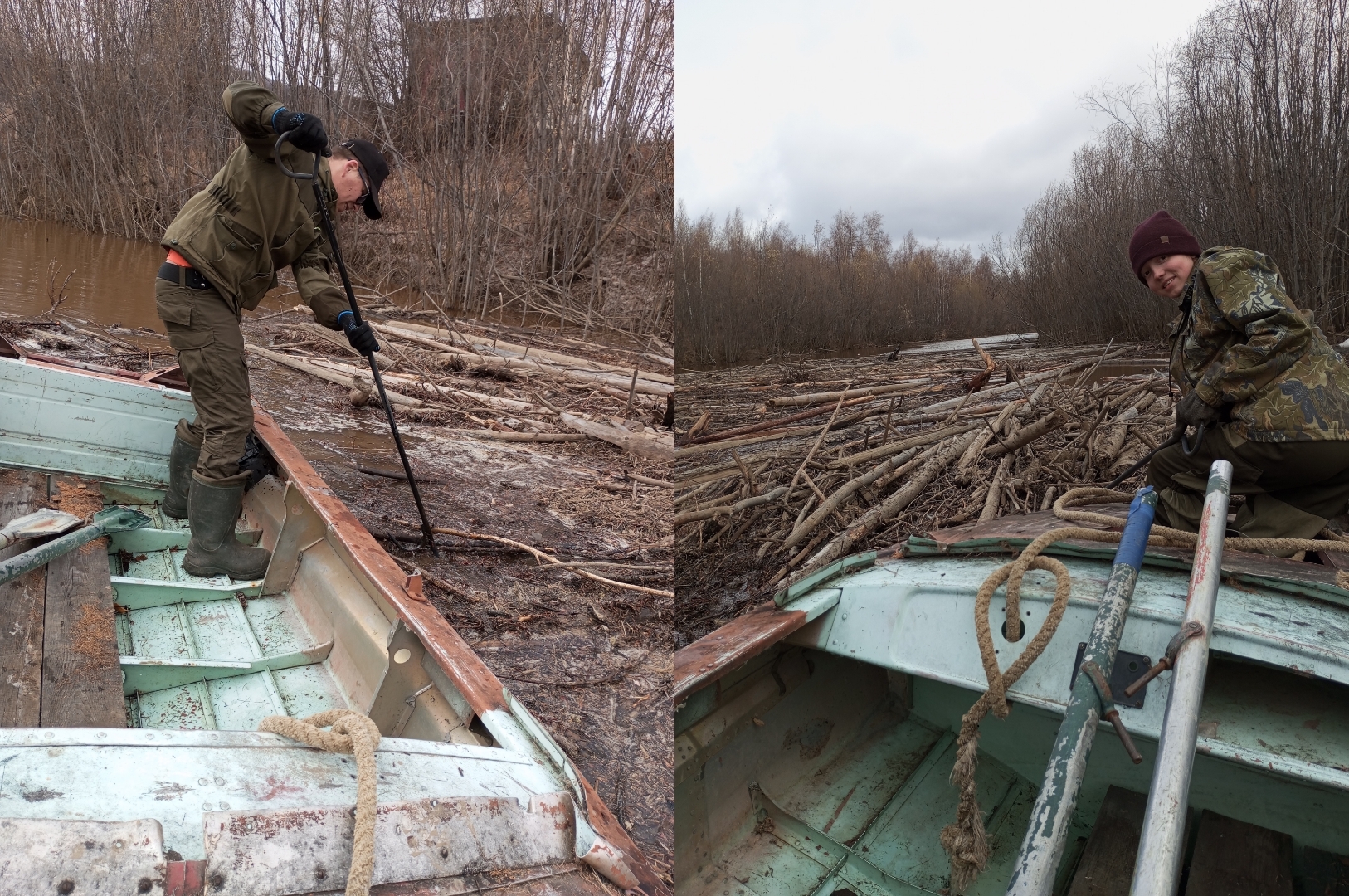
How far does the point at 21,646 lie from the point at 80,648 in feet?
0.58

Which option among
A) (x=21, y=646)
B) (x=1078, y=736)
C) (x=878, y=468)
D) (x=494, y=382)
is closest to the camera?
(x=1078, y=736)

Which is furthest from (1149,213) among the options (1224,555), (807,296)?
(1224,555)

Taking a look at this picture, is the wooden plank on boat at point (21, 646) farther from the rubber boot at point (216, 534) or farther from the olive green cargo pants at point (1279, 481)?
the olive green cargo pants at point (1279, 481)

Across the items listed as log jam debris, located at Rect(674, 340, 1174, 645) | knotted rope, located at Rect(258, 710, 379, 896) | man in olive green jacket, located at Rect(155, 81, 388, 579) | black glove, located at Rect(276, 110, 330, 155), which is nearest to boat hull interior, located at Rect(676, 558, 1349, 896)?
knotted rope, located at Rect(258, 710, 379, 896)

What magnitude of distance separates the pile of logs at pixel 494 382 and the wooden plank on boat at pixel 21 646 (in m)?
4.68

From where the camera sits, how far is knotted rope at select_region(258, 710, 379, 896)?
51.4 inches

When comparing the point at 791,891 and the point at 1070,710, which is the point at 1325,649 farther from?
the point at 791,891

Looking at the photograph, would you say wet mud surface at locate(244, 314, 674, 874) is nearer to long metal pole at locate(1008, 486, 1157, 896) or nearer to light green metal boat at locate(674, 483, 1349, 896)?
light green metal boat at locate(674, 483, 1349, 896)

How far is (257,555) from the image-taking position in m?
3.49

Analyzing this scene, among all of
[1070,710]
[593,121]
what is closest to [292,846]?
[1070,710]

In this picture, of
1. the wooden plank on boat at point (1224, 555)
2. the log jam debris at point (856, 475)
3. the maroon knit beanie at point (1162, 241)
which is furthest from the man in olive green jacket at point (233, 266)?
the maroon knit beanie at point (1162, 241)

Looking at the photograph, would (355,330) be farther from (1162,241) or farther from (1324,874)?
(1324,874)

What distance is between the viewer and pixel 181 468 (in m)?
3.80

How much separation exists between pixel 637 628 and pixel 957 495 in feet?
8.98
